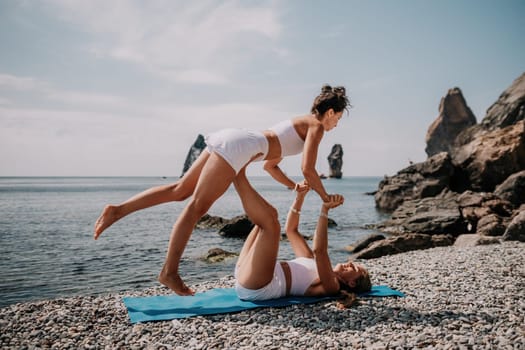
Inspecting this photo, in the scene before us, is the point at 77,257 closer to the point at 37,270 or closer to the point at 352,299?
the point at 37,270

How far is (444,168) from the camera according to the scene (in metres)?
29.2

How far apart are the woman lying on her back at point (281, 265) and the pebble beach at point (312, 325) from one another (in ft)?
1.02

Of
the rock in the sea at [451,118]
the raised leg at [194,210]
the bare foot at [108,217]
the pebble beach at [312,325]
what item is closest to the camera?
the pebble beach at [312,325]

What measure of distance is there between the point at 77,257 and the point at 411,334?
484 inches

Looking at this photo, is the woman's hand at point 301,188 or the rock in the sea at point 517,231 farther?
the rock in the sea at point 517,231

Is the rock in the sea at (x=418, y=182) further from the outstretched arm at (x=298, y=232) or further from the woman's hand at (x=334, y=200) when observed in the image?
the woman's hand at (x=334, y=200)

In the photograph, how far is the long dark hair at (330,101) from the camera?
5230mm

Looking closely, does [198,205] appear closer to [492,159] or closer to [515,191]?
[515,191]

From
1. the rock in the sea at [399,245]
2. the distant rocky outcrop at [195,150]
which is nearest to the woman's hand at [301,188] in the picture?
the rock in the sea at [399,245]

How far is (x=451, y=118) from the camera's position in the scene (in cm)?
10850

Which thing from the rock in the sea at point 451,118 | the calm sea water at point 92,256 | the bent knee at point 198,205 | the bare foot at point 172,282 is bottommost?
the calm sea water at point 92,256

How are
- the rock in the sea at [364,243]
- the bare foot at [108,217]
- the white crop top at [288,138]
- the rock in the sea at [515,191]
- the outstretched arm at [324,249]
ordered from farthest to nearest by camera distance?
the rock in the sea at [515,191]
the rock in the sea at [364,243]
the white crop top at [288,138]
the outstretched arm at [324,249]
the bare foot at [108,217]

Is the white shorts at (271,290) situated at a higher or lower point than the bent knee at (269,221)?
lower

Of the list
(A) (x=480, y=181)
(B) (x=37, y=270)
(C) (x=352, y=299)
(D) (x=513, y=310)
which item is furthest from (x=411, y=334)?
(A) (x=480, y=181)
